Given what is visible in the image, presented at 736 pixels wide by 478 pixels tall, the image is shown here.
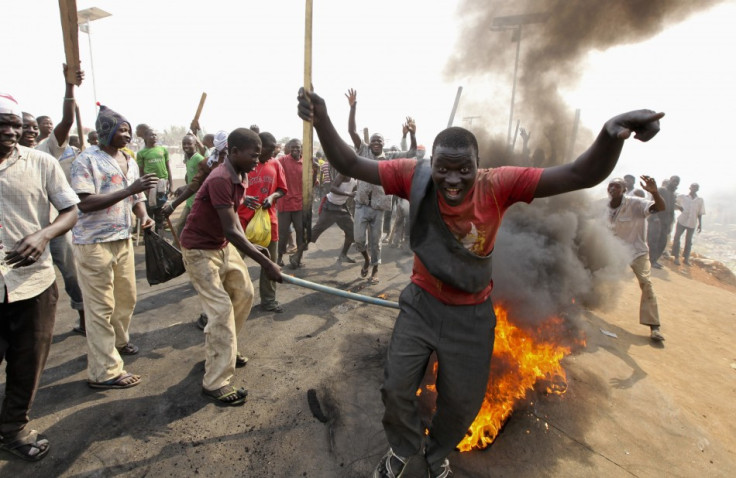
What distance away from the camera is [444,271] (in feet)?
7.43

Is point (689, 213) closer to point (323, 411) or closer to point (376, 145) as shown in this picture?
point (376, 145)

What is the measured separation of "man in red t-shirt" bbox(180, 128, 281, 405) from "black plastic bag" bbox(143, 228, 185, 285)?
0.56 meters

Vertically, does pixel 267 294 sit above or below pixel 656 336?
above

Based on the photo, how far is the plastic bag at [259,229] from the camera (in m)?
4.29

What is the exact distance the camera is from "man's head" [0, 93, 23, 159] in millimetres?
2193

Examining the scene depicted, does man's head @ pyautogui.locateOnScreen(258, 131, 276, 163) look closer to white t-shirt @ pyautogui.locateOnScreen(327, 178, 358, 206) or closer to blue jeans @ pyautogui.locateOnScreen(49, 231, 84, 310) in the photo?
white t-shirt @ pyautogui.locateOnScreen(327, 178, 358, 206)

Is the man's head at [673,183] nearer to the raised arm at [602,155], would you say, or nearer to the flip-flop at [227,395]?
the raised arm at [602,155]

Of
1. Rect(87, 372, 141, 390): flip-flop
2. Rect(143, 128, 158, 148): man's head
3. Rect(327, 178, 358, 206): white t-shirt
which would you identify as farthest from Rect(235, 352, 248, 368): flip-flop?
Rect(143, 128, 158, 148): man's head

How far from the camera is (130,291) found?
3.52m

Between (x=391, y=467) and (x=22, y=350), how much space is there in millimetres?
2558

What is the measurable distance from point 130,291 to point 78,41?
7.36ft

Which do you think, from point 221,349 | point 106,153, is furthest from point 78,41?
point 221,349

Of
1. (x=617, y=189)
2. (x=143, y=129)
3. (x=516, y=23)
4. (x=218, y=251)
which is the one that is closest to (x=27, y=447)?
(x=218, y=251)

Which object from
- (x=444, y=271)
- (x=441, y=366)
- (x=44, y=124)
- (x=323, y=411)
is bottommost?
(x=323, y=411)
